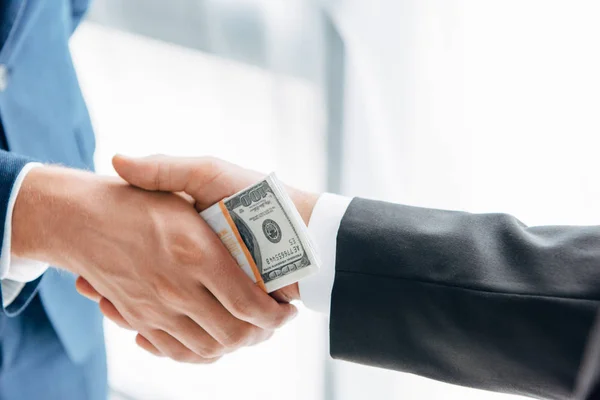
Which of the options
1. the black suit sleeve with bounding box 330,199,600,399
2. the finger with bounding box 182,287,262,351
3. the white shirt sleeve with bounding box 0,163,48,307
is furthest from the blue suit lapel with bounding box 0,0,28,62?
the black suit sleeve with bounding box 330,199,600,399

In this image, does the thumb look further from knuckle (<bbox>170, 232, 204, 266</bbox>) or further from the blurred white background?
the blurred white background

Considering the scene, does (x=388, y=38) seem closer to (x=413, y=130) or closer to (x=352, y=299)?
(x=413, y=130)

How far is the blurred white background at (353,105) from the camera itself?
901mm

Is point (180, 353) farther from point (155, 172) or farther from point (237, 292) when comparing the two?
point (155, 172)

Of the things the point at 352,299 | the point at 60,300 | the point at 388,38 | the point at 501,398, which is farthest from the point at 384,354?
the point at 60,300

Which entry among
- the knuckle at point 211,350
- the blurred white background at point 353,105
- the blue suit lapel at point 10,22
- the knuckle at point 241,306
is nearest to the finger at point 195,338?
the knuckle at point 211,350

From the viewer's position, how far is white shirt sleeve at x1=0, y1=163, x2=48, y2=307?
0.91m

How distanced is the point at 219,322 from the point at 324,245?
200 mm

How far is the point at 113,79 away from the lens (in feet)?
5.17

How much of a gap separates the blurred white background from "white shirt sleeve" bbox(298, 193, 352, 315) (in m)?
0.19

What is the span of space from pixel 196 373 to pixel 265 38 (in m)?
0.92

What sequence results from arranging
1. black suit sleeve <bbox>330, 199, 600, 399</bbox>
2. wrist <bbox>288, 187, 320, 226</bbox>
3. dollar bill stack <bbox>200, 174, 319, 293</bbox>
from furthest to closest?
wrist <bbox>288, 187, 320, 226</bbox>, dollar bill stack <bbox>200, 174, 319, 293</bbox>, black suit sleeve <bbox>330, 199, 600, 399</bbox>

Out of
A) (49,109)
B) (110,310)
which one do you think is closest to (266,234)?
(110,310)

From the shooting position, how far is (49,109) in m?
1.12
